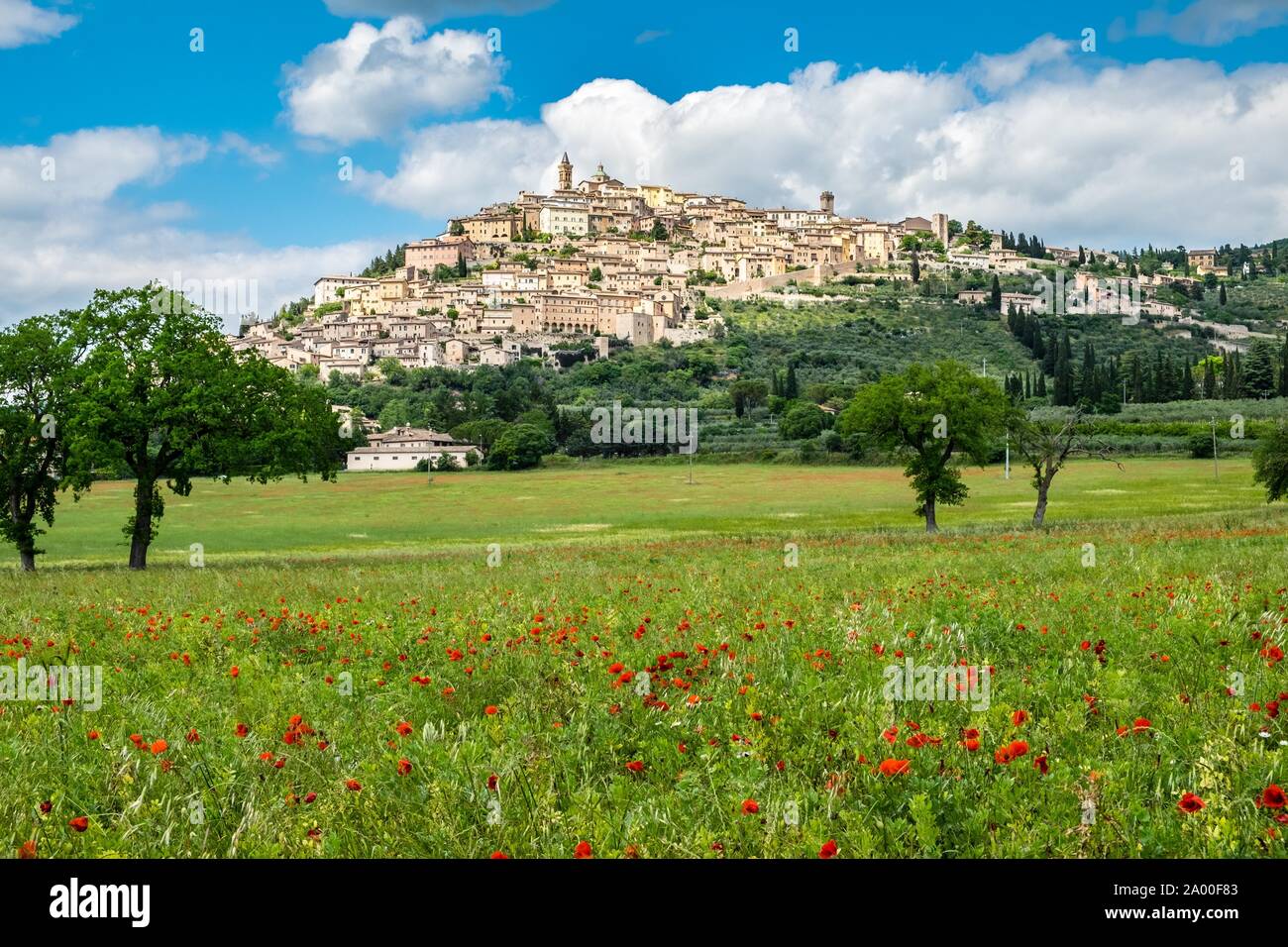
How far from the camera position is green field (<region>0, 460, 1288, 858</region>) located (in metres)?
4.77

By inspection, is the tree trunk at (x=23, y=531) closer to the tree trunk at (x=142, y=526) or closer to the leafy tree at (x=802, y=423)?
the tree trunk at (x=142, y=526)

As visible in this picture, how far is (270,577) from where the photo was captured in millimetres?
19797

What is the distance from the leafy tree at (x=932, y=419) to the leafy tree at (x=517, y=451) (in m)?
73.7

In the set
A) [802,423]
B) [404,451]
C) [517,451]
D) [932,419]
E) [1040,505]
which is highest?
[802,423]

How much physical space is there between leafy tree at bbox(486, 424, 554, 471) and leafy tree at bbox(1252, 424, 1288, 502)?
3188 inches

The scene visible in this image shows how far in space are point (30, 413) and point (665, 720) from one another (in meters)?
31.9

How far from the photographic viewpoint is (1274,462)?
48.2m

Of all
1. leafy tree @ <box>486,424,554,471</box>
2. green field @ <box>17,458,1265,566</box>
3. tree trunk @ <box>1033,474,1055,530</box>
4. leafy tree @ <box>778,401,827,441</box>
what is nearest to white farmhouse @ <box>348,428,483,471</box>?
leafy tree @ <box>486,424,554,471</box>

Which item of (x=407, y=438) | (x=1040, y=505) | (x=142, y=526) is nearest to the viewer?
(x=142, y=526)

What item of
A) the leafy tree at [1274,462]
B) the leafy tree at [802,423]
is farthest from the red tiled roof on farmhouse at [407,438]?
the leafy tree at [1274,462]

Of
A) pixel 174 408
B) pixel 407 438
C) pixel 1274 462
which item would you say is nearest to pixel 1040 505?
pixel 1274 462

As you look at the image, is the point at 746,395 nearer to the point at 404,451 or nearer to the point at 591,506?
the point at 404,451

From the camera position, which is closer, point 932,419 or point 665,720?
point 665,720
